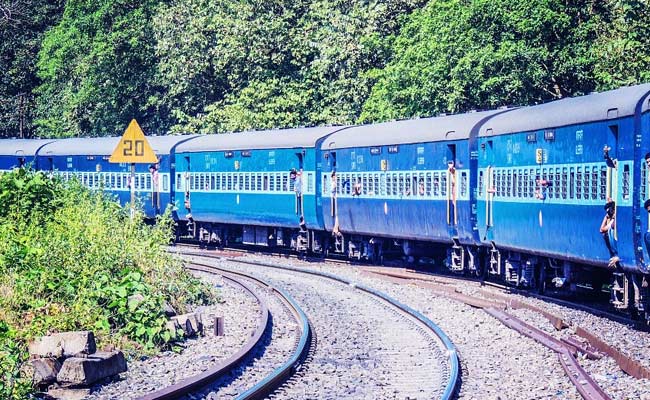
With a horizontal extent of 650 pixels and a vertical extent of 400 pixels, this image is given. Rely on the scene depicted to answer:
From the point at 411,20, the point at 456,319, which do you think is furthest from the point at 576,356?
the point at 411,20

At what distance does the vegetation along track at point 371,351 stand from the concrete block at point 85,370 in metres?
1.67

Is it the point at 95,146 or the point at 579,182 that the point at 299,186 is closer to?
the point at 95,146

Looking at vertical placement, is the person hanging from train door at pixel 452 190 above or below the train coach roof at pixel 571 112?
below

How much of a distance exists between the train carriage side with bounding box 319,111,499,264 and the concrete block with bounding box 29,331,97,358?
12120mm

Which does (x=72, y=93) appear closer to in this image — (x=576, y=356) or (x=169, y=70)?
(x=169, y=70)

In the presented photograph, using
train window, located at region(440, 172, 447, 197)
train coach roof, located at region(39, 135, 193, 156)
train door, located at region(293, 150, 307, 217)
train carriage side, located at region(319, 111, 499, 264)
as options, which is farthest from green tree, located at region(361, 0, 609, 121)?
train window, located at region(440, 172, 447, 197)

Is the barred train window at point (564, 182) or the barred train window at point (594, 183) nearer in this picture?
the barred train window at point (594, 183)

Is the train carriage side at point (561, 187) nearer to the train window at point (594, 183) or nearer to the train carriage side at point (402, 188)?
the train window at point (594, 183)

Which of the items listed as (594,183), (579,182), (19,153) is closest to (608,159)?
(594,183)

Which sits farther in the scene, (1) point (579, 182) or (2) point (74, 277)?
(1) point (579, 182)

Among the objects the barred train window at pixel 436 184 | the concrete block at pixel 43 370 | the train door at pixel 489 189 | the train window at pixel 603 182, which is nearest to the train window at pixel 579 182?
the train window at pixel 603 182

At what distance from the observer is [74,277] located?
1403 cm

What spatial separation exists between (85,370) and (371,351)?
4.37 m

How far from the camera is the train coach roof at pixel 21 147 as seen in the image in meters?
42.5
